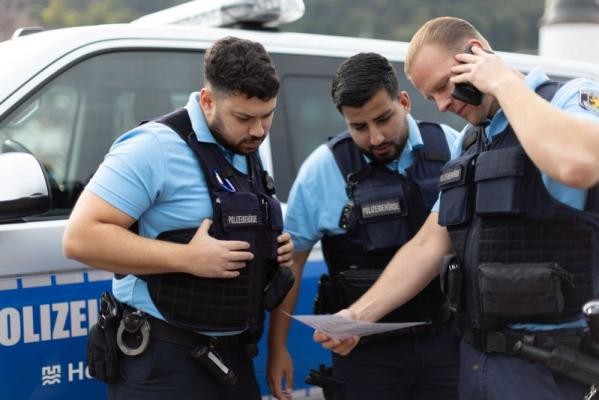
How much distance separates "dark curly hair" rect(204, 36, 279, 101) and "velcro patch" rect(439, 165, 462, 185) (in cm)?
50

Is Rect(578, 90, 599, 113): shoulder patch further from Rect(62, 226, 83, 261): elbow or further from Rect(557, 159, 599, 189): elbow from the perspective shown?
Rect(62, 226, 83, 261): elbow

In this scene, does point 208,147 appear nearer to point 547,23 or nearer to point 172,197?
point 172,197

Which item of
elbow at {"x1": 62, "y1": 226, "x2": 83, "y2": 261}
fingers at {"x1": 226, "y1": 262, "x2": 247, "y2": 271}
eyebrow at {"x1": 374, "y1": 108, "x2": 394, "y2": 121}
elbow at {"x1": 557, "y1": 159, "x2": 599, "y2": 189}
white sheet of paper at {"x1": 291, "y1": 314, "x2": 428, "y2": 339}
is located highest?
eyebrow at {"x1": 374, "y1": 108, "x2": 394, "y2": 121}

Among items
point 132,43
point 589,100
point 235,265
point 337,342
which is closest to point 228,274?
point 235,265

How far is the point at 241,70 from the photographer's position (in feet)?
7.44

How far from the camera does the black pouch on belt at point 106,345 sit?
7.51 feet

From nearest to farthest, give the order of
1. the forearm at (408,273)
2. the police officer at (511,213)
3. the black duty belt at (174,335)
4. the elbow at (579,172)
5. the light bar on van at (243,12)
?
the elbow at (579,172) < the police officer at (511,213) < the black duty belt at (174,335) < the forearm at (408,273) < the light bar on van at (243,12)

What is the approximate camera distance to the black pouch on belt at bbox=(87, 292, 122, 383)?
2289 millimetres

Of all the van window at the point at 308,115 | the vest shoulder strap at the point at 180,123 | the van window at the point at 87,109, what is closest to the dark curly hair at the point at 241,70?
the vest shoulder strap at the point at 180,123

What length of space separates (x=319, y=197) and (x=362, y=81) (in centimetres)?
40

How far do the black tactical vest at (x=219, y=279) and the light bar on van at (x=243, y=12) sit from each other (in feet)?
3.83

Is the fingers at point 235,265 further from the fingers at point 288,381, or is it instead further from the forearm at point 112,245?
the fingers at point 288,381

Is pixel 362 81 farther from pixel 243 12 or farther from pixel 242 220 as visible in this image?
pixel 243 12

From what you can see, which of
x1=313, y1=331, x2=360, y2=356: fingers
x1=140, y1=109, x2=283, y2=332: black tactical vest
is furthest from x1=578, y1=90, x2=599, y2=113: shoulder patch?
x1=313, y1=331, x2=360, y2=356: fingers
